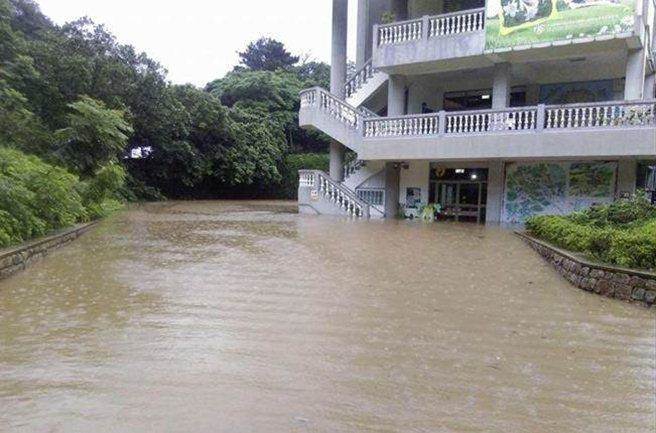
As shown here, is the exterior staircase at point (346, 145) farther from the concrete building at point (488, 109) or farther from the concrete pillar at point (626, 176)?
the concrete pillar at point (626, 176)

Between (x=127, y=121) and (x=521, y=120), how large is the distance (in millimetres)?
15261

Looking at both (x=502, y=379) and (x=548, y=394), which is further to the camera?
(x=502, y=379)

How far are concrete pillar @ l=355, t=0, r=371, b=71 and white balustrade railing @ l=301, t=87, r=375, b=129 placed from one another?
8.98ft

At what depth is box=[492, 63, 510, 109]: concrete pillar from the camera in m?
15.7

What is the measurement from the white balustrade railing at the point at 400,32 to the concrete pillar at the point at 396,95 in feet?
4.12

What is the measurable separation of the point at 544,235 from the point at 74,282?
8114 mm

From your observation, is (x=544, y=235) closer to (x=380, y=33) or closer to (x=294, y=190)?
(x=380, y=33)

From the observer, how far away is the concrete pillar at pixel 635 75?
13891mm

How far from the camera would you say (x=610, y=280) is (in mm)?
6125

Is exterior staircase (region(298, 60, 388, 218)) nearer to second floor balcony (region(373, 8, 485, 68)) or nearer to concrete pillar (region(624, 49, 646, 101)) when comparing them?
second floor balcony (region(373, 8, 485, 68))

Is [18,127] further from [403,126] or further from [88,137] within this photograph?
[403,126]

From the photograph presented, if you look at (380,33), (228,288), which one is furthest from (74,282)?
(380,33)

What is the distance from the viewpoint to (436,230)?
45.1ft

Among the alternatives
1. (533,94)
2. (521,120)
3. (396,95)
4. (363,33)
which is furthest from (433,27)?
(533,94)
